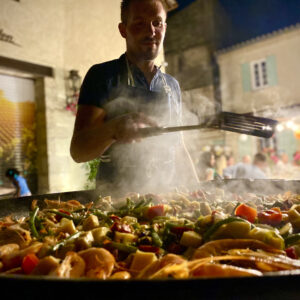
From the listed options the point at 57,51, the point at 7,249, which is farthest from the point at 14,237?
the point at 57,51

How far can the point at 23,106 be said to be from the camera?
685 cm

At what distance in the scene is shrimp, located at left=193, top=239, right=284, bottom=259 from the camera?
1136mm

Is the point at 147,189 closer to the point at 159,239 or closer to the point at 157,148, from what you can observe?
the point at 157,148

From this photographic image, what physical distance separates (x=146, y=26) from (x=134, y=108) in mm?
682

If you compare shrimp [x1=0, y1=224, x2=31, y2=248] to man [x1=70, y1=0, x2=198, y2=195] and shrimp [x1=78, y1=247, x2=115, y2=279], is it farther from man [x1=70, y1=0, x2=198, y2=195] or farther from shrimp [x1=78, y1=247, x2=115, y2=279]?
man [x1=70, y1=0, x2=198, y2=195]

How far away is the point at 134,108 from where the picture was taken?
2.73 metres

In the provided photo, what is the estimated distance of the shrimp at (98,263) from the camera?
1.04 meters

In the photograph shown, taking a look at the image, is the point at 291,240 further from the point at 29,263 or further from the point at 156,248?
the point at 29,263

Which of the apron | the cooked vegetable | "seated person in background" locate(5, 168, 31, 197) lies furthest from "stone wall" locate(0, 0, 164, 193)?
the cooked vegetable

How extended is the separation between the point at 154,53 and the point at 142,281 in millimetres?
2154

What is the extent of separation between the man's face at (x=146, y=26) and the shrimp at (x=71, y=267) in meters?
1.85

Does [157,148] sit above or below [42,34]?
below

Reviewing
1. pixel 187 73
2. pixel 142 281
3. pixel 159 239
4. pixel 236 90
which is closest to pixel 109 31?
pixel 159 239

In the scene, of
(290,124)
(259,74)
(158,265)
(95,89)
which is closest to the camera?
A: (158,265)
